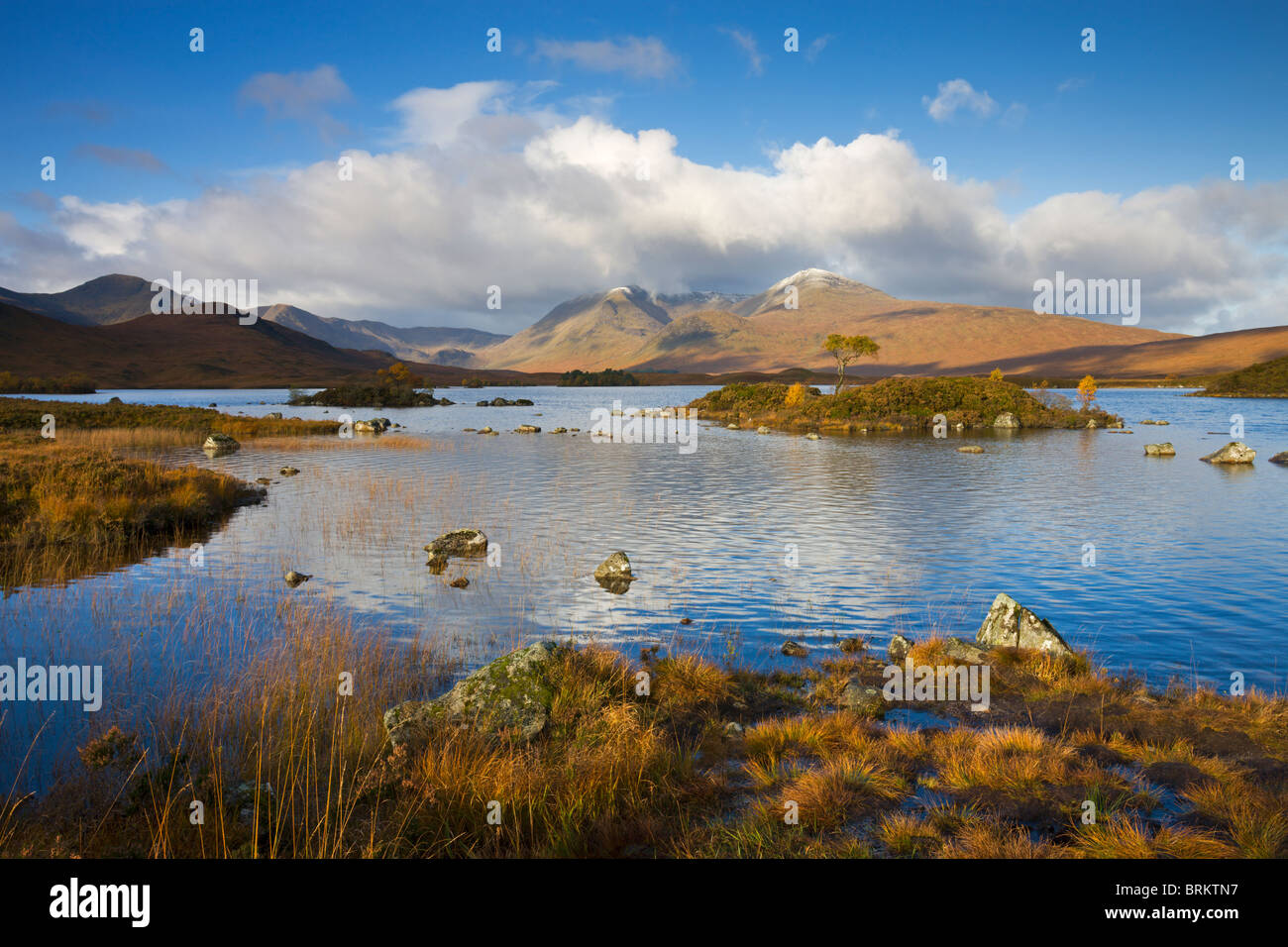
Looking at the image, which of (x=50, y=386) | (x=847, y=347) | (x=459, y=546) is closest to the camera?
(x=459, y=546)

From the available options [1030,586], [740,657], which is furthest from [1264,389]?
[740,657]

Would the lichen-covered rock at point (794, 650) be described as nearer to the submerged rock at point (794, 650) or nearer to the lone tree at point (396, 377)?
the submerged rock at point (794, 650)

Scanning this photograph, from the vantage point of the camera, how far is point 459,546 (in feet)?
69.7

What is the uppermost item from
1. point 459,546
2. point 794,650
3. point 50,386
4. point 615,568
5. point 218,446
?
point 50,386

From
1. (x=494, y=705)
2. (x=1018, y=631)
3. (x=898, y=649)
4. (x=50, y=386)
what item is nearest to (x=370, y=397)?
(x=50, y=386)

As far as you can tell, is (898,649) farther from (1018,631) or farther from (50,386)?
(50,386)

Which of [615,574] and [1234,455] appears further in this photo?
[1234,455]

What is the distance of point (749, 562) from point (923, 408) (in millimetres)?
65829

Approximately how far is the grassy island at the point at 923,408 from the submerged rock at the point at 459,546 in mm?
57281

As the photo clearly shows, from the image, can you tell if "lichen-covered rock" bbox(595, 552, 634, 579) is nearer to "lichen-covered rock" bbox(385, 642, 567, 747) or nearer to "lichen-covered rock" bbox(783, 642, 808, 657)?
"lichen-covered rock" bbox(783, 642, 808, 657)

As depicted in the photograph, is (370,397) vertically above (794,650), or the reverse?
(370,397)

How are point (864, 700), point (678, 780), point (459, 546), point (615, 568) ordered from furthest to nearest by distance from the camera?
point (459, 546) → point (615, 568) → point (864, 700) → point (678, 780)

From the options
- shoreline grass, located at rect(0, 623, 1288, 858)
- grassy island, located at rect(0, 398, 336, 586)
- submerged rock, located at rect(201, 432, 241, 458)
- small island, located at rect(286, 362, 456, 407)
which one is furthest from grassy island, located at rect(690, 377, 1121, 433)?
shoreline grass, located at rect(0, 623, 1288, 858)

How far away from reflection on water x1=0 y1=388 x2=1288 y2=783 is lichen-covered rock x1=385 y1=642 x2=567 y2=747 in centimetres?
310
